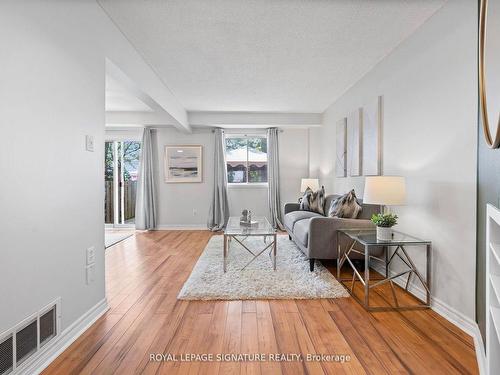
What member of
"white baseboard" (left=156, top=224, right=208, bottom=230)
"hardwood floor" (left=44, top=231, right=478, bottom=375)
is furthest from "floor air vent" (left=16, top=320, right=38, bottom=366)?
"white baseboard" (left=156, top=224, right=208, bottom=230)

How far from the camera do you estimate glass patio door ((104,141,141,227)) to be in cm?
594

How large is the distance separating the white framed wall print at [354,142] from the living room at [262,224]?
3cm

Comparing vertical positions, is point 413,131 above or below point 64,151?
above

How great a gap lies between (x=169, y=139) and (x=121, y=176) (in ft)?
4.54

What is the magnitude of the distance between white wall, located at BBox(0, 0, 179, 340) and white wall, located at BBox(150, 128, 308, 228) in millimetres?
3754

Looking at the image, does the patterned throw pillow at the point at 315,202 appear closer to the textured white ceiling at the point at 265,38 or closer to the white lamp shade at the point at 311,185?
the white lamp shade at the point at 311,185

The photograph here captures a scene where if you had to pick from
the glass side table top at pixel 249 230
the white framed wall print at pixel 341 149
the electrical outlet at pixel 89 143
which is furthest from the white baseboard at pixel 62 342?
the white framed wall print at pixel 341 149

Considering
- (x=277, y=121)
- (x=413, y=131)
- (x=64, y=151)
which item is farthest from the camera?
(x=277, y=121)

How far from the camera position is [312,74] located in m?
3.47

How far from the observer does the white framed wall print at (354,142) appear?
3.62 m

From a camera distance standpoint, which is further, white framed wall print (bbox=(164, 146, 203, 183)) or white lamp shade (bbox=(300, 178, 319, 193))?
white framed wall print (bbox=(164, 146, 203, 183))

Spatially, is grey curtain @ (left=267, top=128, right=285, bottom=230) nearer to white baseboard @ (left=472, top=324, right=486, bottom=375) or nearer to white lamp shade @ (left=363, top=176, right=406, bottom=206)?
white lamp shade @ (left=363, top=176, right=406, bottom=206)

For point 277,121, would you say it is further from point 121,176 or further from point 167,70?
point 121,176

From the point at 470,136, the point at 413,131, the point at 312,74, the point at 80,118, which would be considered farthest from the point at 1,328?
the point at 312,74
